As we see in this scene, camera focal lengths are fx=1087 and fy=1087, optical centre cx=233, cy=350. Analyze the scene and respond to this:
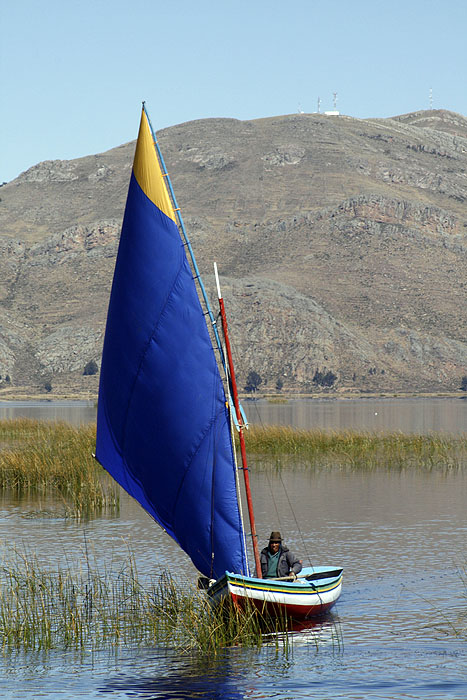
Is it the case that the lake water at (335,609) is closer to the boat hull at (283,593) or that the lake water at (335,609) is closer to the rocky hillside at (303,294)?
the boat hull at (283,593)


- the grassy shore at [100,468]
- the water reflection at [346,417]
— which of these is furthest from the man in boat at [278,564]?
the water reflection at [346,417]

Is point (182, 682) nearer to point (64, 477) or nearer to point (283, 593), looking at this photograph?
point (283, 593)

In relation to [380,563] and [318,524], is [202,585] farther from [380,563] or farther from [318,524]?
[318,524]

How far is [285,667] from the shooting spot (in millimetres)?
13711

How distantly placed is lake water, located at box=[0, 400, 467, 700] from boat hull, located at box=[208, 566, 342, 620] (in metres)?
0.34

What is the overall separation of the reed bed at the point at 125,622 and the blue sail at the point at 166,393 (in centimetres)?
89

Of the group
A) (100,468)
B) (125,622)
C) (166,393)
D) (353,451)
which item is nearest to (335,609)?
(125,622)

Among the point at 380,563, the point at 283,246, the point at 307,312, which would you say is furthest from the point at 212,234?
the point at 380,563

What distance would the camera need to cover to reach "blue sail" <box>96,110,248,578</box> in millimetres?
14734

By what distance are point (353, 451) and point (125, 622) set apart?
25.2 metres

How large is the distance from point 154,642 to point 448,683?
4030 mm

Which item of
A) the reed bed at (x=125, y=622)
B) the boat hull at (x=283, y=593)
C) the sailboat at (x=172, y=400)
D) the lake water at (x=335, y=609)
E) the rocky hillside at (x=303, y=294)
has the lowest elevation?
the lake water at (x=335, y=609)

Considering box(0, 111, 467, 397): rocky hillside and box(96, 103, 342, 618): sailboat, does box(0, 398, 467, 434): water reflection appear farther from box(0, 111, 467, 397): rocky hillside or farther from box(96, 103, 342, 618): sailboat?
box(96, 103, 342, 618): sailboat

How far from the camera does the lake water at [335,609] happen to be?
42.4 ft
